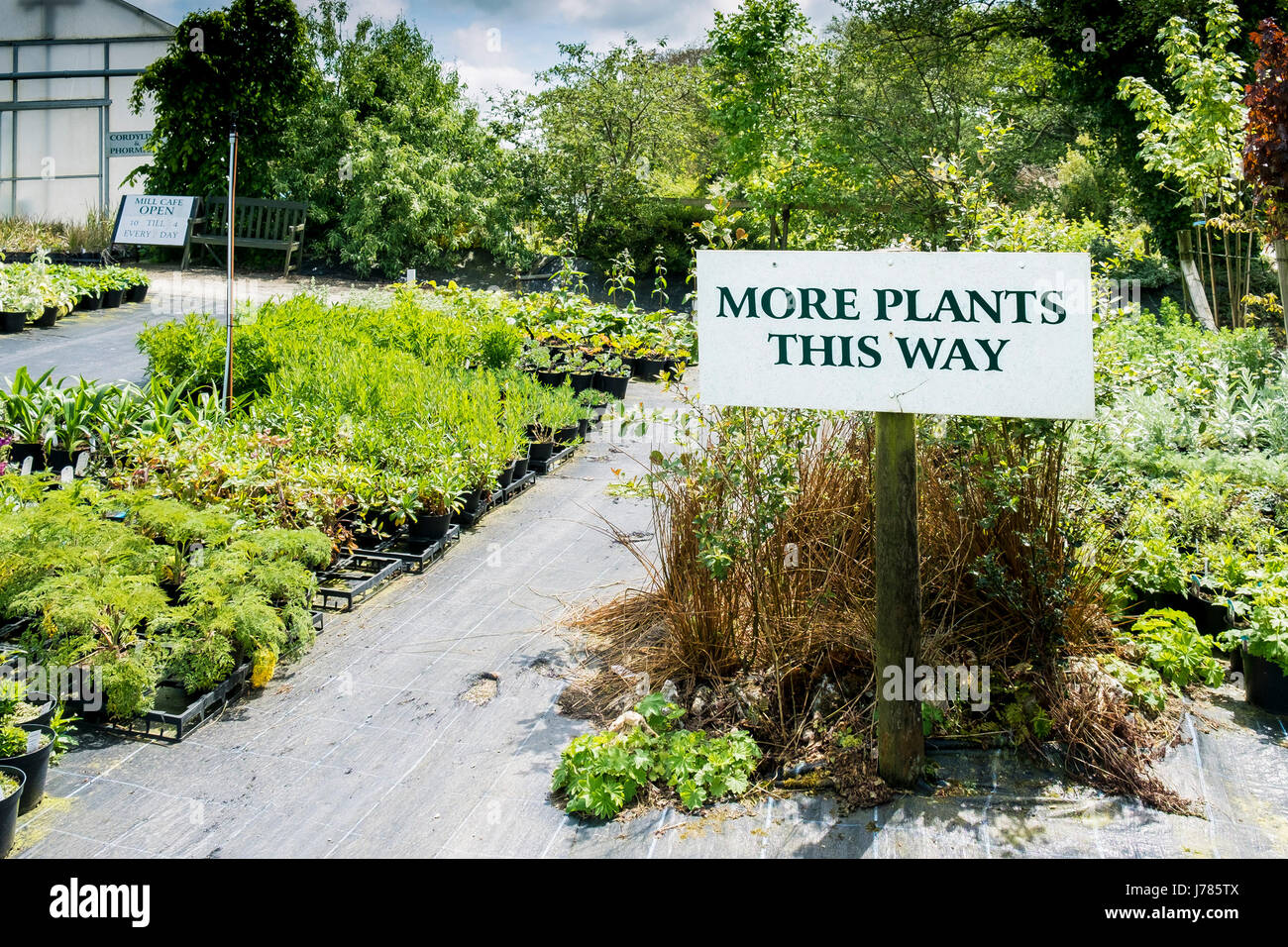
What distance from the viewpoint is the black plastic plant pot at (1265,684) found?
3305mm

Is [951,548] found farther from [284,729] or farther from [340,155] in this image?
[340,155]

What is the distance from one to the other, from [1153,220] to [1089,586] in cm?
1098

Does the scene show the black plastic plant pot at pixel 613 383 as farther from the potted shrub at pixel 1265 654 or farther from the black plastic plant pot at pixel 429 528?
the potted shrub at pixel 1265 654

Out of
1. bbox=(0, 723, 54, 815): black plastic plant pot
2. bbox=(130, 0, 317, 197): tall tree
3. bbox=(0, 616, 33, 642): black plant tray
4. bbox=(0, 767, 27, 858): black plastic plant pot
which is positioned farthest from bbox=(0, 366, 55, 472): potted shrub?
bbox=(130, 0, 317, 197): tall tree

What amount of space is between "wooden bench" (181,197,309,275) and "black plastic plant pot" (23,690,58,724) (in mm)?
11453

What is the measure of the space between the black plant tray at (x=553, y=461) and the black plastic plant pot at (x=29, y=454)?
2820 mm

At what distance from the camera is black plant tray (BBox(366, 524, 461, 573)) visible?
193 inches

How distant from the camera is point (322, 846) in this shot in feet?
8.97

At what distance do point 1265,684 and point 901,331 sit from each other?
1.83m

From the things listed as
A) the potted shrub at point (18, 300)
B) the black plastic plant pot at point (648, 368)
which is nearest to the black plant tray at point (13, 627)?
the potted shrub at point (18, 300)

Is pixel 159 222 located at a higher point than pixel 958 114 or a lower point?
lower

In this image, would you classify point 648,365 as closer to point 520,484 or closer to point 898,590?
point 520,484

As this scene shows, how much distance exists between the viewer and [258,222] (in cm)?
1416

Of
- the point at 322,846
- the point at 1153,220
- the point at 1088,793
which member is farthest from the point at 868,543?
the point at 1153,220
